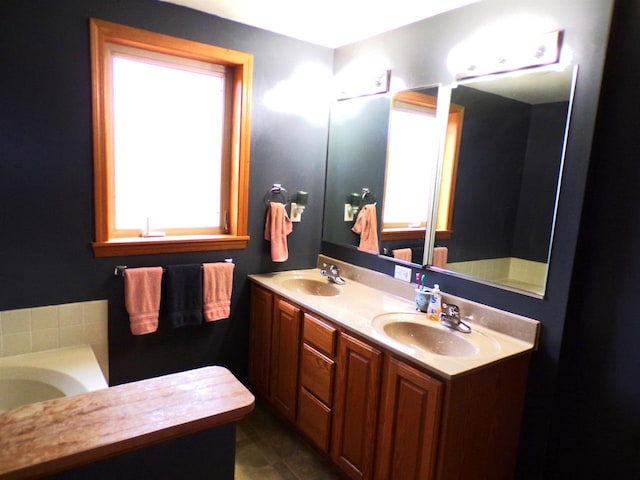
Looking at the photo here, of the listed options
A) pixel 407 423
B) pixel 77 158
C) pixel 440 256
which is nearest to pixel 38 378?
pixel 77 158

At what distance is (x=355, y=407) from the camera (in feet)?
6.75

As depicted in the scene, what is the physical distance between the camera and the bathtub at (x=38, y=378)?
2.08m

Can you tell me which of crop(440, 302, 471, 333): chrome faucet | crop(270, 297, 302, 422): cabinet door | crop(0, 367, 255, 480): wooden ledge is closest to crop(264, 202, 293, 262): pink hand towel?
crop(270, 297, 302, 422): cabinet door

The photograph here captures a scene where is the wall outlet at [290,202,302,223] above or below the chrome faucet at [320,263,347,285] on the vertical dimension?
above

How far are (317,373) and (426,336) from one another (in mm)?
617

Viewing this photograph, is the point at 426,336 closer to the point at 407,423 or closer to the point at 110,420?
the point at 407,423

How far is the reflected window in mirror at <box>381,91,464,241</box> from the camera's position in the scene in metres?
2.32

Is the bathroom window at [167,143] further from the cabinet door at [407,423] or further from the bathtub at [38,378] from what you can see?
the cabinet door at [407,423]

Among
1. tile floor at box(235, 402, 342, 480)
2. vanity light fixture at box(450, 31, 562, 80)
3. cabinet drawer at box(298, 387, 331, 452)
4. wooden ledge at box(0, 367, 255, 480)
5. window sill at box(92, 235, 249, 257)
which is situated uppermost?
vanity light fixture at box(450, 31, 562, 80)

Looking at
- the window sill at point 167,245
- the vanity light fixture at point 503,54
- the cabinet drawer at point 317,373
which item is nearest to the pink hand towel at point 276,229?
the window sill at point 167,245

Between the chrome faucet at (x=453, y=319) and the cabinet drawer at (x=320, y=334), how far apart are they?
0.54 m

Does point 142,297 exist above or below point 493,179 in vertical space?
below

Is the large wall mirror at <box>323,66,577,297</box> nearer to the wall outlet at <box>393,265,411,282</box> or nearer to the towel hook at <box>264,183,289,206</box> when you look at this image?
the wall outlet at <box>393,265,411,282</box>

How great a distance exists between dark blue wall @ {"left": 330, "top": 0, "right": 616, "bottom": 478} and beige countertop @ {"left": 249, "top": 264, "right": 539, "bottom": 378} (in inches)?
2.4
